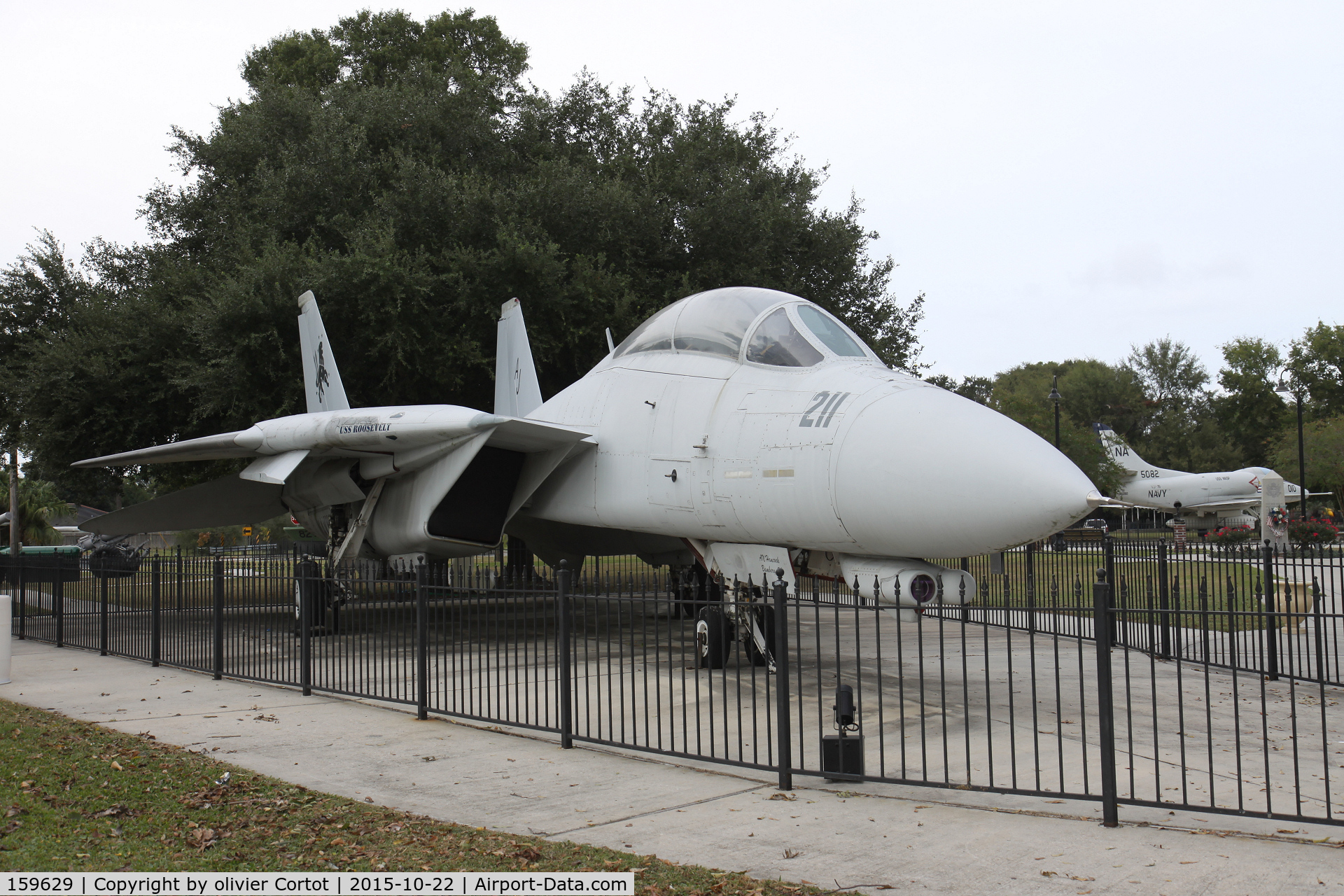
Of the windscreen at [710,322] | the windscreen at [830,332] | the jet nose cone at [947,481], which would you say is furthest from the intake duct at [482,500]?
the jet nose cone at [947,481]

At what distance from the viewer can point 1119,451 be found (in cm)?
5584

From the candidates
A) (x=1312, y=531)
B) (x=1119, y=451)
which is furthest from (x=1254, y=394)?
(x=1312, y=531)

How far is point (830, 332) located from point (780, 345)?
0.48 m

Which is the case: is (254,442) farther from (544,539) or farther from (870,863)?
(870,863)

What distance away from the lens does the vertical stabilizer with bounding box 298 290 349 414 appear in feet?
46.5

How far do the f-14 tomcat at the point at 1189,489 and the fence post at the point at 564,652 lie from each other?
48772mm

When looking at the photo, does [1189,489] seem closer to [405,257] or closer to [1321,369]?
[1321,369]

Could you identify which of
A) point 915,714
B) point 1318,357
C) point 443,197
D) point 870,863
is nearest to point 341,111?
point 443,197

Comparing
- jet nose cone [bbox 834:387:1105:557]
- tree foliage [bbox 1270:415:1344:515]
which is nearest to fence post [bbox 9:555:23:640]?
jet nose cone [bbox 834:387:1105:557]

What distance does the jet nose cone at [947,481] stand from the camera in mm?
6227

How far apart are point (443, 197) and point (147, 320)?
6078mm

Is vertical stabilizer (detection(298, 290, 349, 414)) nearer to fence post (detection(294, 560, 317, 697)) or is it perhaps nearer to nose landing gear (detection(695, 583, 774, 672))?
fence post (detection(294, 560, 317, 697))

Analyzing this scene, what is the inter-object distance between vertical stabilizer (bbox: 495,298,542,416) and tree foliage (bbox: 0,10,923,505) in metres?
1.55

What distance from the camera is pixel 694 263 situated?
19.8 meters
